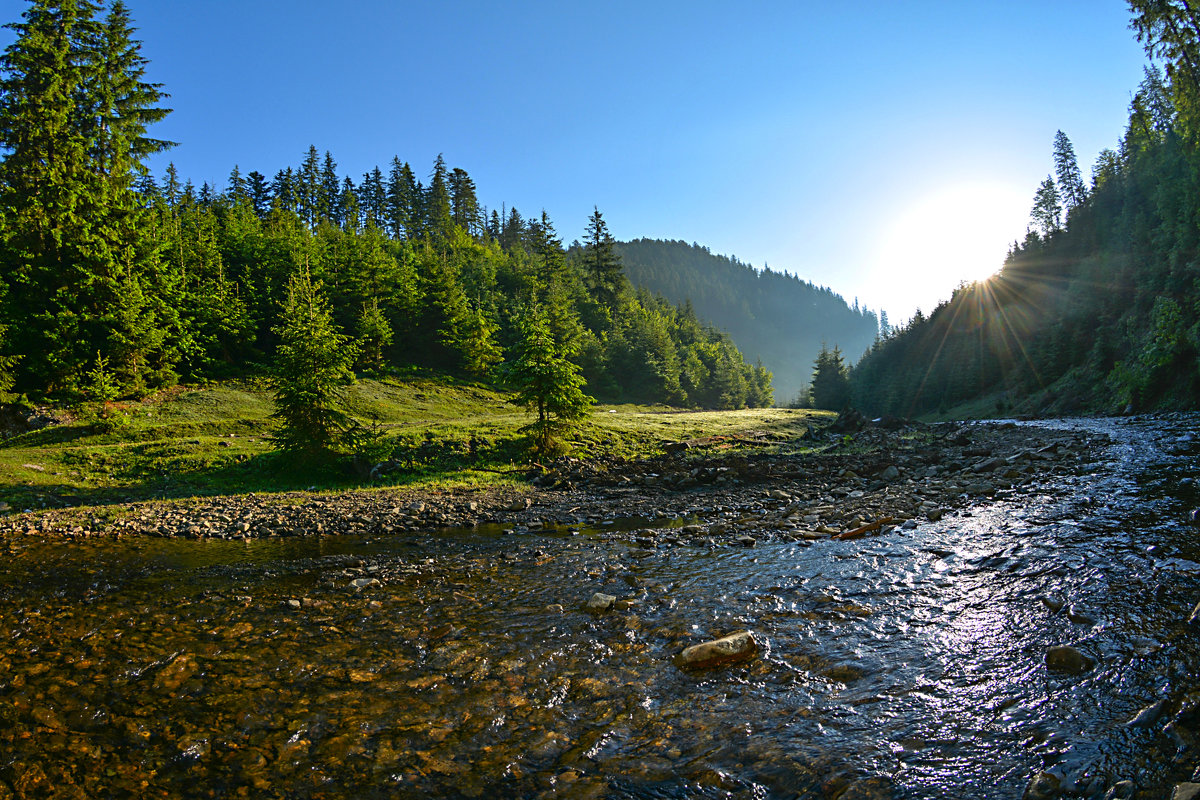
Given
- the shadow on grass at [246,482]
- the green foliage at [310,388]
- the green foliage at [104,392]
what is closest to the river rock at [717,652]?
the shadow on grass at [246,482]

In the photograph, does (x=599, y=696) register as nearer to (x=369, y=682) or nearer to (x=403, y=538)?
(x=369, y=682)

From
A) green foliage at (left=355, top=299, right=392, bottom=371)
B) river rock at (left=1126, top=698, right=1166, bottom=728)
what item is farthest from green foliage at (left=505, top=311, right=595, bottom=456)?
green foliage at (left=355, top=299, right=392, bottom=371)

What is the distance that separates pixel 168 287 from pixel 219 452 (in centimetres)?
2756

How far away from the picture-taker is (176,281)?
4425cm

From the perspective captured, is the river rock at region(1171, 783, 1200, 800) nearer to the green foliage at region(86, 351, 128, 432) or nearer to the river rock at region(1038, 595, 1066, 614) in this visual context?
the river rock at region(1038, 595, 1066, 614)

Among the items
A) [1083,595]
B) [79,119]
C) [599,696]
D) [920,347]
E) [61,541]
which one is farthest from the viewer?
[920,347]

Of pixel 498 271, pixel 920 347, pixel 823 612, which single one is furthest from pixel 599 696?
pixel 920 347

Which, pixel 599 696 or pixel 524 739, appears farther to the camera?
pixel 599 696

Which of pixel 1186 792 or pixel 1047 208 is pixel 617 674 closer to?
pixel 1186 792

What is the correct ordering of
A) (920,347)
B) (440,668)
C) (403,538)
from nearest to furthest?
(440,668), (403,538), (920,347)

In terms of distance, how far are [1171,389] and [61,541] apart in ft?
220

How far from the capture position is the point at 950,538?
10.8 m

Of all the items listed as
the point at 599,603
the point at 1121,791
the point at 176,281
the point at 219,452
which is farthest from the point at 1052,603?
the point at 176,281

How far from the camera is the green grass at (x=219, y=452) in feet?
64.0
